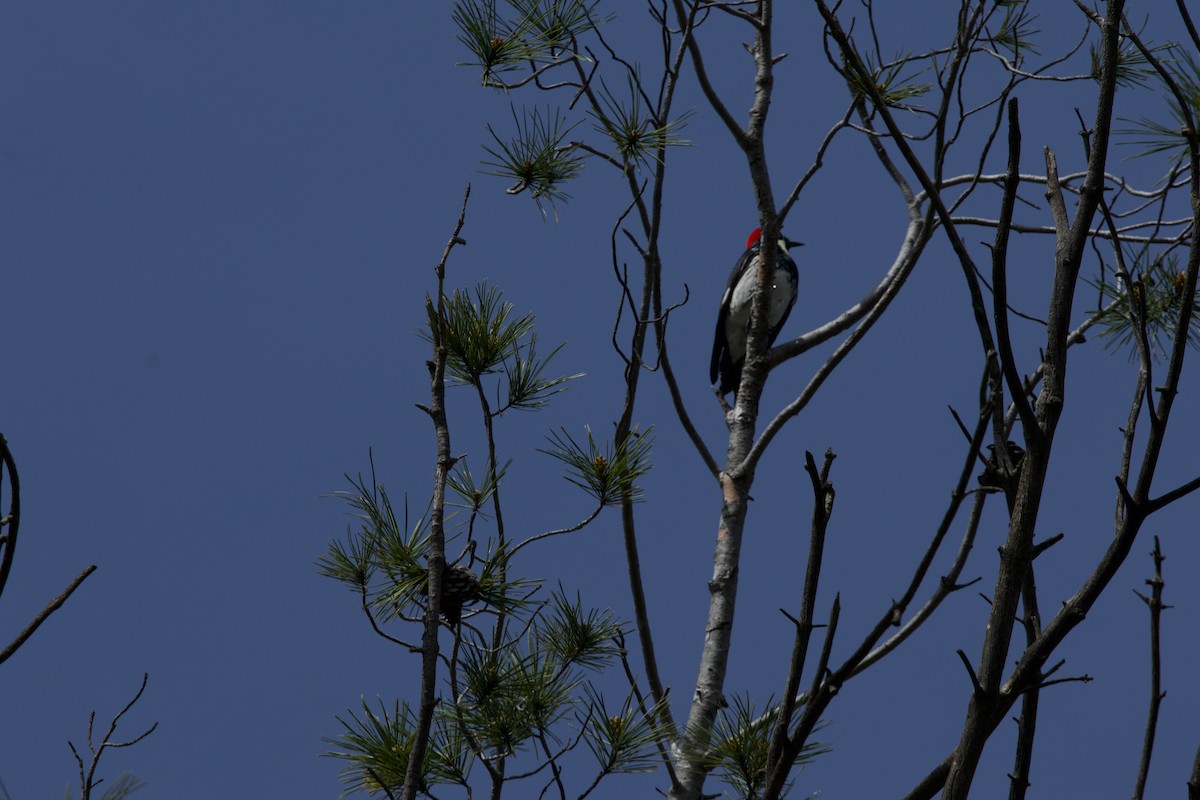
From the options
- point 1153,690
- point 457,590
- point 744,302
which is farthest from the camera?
point 744,302

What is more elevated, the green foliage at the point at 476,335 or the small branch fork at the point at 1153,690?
the green foliage at the point at 476,335

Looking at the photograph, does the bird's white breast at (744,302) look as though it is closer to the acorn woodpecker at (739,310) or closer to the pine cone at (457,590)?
the acorn woodpecker at (739,310)

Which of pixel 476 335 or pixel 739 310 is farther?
pixel 739 310

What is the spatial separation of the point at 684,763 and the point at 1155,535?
1075 mm

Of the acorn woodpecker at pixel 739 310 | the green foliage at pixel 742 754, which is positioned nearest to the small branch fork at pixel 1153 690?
the green foliage at pixel 742 754

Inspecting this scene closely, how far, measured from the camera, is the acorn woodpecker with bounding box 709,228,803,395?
489cm

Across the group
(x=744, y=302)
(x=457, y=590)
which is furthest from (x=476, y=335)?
(x=744, y=302)

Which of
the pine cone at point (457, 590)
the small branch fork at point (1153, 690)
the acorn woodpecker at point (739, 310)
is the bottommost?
the small branch fork at point (1153, 690)

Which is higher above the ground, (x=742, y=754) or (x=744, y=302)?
(x=744, y=302)

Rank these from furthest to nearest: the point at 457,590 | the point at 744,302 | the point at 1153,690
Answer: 1. the point at 744,302
2. the point at 457,590
3. the point at 1153,690

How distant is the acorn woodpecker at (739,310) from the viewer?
192 inches

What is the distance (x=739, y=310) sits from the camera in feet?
16.0

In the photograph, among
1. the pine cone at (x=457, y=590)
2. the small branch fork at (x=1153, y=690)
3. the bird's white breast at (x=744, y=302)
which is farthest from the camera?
the bird's white breast at (x=744, y=302)

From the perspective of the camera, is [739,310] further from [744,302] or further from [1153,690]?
[1153,690]
